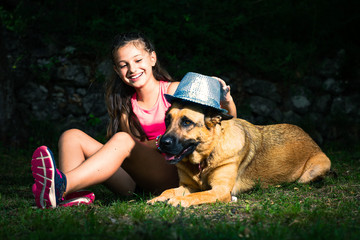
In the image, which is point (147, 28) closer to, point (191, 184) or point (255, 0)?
point (255, 0)

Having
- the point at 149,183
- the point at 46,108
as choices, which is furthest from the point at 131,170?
the point at 46,108

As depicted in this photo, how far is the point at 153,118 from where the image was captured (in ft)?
13.0

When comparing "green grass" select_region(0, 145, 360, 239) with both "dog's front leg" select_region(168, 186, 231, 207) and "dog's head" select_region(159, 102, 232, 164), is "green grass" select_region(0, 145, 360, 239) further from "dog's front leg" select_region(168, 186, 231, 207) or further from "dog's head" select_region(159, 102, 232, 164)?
"dog's head" select_region(159, 102, 232, 164)

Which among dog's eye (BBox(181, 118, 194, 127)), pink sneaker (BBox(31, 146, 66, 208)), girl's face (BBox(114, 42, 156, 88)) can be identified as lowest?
pink sneaker (BBox(31, 146, 66, 208))

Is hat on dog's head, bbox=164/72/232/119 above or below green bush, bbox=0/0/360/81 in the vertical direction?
below

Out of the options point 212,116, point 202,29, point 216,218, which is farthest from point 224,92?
point 202,29

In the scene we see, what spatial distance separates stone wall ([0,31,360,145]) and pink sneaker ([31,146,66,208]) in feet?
14.0

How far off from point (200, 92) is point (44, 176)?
1.44 m

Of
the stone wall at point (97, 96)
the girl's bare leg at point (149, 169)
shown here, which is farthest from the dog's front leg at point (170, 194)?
the stone wall at point (97, 96)

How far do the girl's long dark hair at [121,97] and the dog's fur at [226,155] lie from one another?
0.66 m

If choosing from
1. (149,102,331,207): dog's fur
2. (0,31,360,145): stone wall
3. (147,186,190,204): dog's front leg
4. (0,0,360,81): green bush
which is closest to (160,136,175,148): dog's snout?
(149,102,331,207): dog's fur

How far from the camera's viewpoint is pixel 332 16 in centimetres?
780

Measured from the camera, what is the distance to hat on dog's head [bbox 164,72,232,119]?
325 centimetres

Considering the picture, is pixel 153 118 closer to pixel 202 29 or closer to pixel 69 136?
pixel 69 136
